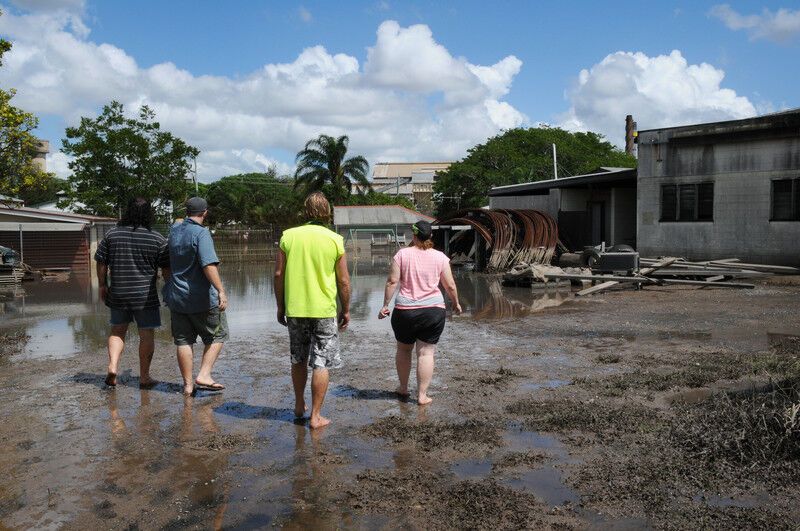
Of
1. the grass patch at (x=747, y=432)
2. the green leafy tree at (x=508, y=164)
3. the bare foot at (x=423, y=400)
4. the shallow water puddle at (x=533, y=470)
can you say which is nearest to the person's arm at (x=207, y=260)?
the bare foot at (x=423, y=400)

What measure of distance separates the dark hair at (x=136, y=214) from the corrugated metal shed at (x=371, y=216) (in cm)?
3462

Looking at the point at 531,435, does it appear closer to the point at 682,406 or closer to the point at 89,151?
the point at 682,406

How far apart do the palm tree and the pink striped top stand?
4391 cm

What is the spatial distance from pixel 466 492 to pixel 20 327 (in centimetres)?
969

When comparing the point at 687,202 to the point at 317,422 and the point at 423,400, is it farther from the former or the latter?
the point at 317,422

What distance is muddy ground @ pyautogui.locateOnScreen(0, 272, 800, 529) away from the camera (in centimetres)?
383

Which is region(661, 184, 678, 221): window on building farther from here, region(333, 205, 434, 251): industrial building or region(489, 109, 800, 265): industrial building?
region(333, 205, 434, 251): industrial building

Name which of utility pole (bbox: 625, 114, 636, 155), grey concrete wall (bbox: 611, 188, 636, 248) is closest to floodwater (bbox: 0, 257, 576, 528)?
grey concrete wall (bbox: 611, 188, 636, 248)

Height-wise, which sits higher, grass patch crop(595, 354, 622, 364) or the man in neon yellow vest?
the man in neon yellow vest

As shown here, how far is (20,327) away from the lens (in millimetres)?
11477

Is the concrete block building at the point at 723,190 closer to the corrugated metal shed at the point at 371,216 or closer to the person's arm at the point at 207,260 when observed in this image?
the person's arm at the point at 207,260

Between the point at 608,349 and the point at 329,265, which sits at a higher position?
the point at 329,265

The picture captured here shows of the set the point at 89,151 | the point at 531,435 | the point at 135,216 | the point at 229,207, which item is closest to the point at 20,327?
the point at 135,216

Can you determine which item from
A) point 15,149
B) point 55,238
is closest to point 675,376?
point 15,149
